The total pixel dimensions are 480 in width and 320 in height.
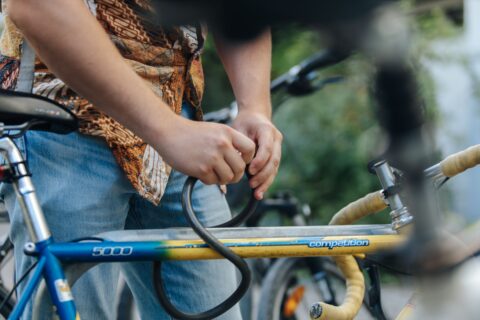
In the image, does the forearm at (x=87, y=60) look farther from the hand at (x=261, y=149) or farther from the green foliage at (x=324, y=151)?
the green foliage at (x=324, y=151)

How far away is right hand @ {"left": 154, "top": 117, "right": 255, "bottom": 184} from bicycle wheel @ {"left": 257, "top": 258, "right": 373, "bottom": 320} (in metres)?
1.70

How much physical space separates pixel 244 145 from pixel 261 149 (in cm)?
9

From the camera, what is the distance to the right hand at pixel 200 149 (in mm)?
989

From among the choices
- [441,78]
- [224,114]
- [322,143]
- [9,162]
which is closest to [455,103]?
[441,78]

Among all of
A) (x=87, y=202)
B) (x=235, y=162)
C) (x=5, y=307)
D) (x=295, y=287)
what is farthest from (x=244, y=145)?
(x=295, y=287)

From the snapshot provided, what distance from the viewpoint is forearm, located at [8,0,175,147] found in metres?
0.95

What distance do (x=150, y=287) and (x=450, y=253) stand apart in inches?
39.7

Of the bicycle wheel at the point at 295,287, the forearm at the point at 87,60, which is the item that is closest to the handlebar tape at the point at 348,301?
the forearm at the point at 87,60

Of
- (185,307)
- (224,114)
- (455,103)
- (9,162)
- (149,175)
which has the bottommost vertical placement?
(455,103)

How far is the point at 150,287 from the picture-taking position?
1.39 meters

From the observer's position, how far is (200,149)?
99 centimetres

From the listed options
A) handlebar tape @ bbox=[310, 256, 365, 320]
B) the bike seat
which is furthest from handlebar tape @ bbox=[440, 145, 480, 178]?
the bike seat

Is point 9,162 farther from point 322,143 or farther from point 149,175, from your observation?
point 322,143

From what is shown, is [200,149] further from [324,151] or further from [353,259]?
[324,151]
